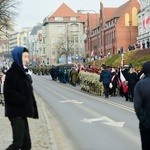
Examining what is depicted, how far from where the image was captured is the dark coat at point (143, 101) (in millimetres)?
6398

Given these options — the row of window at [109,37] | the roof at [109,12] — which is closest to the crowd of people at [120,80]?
the row of window at [109,37]

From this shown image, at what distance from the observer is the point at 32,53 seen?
595 feet

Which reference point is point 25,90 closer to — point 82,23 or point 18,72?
point 18,72

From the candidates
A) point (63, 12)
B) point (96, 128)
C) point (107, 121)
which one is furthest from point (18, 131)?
point (63, 12)

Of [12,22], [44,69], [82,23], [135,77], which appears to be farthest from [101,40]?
[135,77]

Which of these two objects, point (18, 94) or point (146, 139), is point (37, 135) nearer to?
point (18, 94)

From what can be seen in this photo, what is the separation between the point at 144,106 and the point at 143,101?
7cm

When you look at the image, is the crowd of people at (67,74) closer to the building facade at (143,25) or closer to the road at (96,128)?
the road at (96,128)

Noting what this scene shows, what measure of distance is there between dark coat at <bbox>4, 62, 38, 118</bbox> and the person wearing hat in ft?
5.54

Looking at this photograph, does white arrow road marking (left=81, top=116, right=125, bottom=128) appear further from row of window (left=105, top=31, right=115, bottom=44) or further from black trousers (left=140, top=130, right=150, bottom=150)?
row of window (left=105, top=31, right=115, bottom=44)

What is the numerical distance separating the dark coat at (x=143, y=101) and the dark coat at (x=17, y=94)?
1.69 metres

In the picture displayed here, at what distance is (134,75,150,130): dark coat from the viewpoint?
640cm

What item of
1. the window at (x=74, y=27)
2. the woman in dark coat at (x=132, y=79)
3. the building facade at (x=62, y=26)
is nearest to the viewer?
the woman in dark coat at (x=132, y=79)

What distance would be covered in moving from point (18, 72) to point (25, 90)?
0.30m
